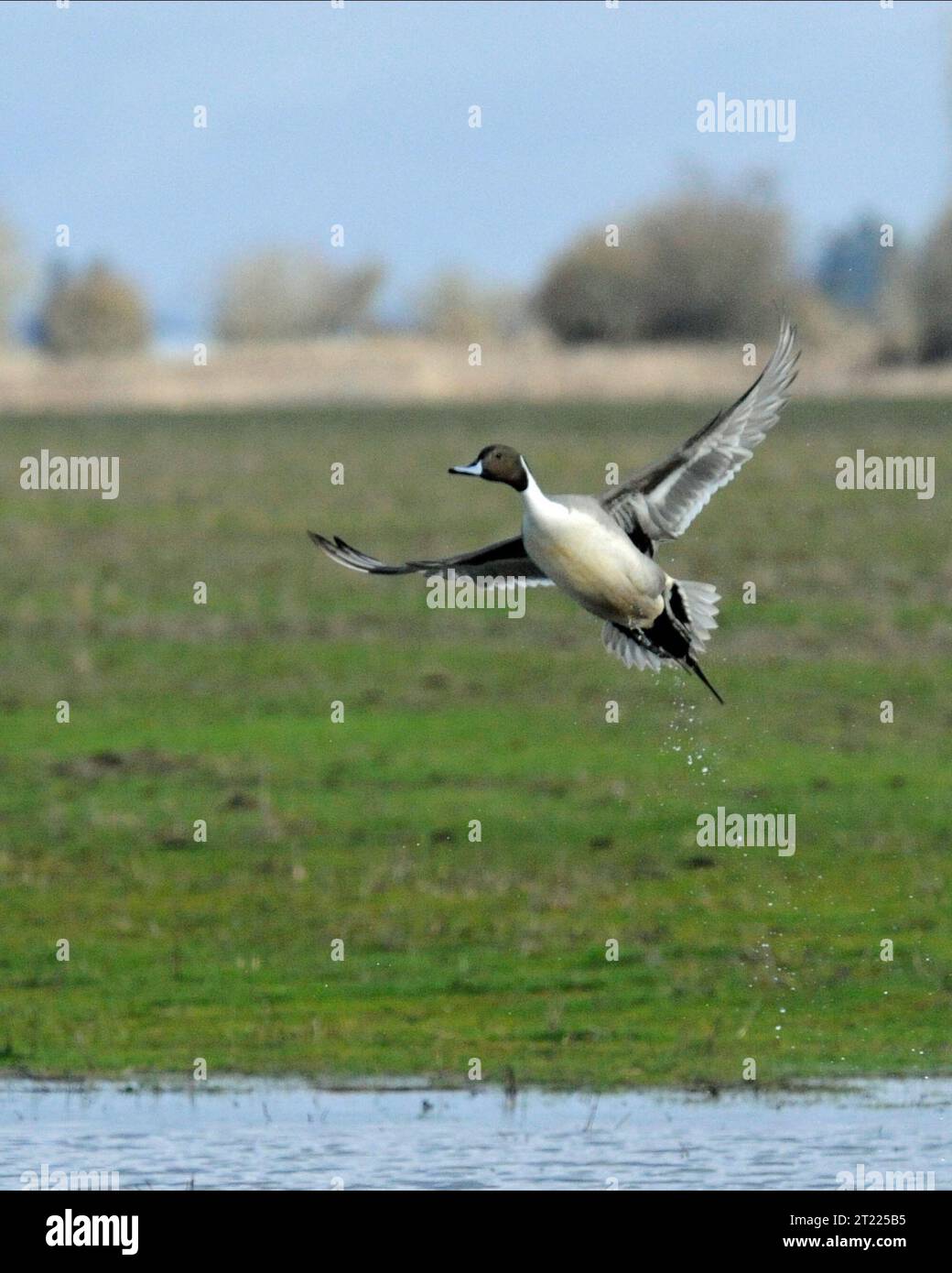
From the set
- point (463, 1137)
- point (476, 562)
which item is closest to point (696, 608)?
point (476, 562)

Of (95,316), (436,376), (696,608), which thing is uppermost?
(95,316)

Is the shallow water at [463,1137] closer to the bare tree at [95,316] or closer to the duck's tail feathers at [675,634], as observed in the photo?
the duck's tail feathers at [675,634]

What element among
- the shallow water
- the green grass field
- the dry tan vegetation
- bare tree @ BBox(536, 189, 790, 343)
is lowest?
the shallow water

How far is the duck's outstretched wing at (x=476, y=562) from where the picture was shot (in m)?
7.67

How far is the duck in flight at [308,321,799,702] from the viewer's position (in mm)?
7305

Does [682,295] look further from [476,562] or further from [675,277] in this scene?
[476,562]

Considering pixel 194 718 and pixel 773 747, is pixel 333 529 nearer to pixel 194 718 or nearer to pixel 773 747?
pixel 194 718

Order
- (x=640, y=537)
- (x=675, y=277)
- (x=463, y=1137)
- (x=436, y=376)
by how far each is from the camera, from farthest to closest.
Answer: (x=675, y=277) < (x=436, y=376) < (x=463, y=1137) < (x=640, y=537)

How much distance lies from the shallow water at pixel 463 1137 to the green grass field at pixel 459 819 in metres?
0.50

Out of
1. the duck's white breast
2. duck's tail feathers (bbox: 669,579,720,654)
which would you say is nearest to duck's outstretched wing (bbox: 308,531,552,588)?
the duck's white breast

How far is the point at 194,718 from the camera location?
25.2 m

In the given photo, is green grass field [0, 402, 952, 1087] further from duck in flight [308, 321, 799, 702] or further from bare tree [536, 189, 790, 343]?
bare tree [536, 189, 790, 343]

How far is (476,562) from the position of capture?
781 centimetres

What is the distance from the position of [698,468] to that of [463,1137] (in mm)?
5215
